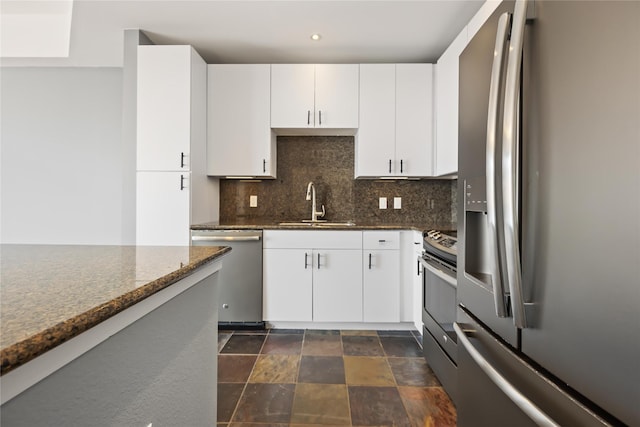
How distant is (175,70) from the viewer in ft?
8.77

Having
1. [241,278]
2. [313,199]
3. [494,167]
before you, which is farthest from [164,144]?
[494,167]

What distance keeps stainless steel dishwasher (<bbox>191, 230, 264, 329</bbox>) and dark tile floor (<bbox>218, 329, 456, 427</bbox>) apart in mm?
172

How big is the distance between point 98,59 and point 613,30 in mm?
3771

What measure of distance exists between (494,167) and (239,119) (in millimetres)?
2532

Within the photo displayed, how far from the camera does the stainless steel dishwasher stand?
9.02 ft

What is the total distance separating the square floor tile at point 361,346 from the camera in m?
2.42

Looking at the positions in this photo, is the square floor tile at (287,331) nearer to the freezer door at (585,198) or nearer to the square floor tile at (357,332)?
the square floor tile at (357,332)

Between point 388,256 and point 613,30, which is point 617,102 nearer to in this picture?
point 613,30

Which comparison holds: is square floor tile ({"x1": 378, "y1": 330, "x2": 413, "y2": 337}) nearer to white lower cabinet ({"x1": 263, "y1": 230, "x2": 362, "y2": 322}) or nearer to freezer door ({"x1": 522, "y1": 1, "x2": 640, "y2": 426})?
white lower cabinet ({"x1": 263, "y1": 230, "x2": 362, "y2": 322})

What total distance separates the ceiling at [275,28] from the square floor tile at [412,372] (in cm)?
243

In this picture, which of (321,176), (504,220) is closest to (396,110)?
(321,176)

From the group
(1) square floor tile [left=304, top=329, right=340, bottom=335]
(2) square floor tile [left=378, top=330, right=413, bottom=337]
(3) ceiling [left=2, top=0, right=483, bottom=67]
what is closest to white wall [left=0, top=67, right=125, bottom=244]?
(3) ceiling [left=2, top=0, right=483, bottom=67]

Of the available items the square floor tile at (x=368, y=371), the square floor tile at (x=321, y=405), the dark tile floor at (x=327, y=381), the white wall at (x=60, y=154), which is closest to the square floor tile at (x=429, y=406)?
the dark tile floor at (x=327, y=381)

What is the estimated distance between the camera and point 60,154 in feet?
10.8
